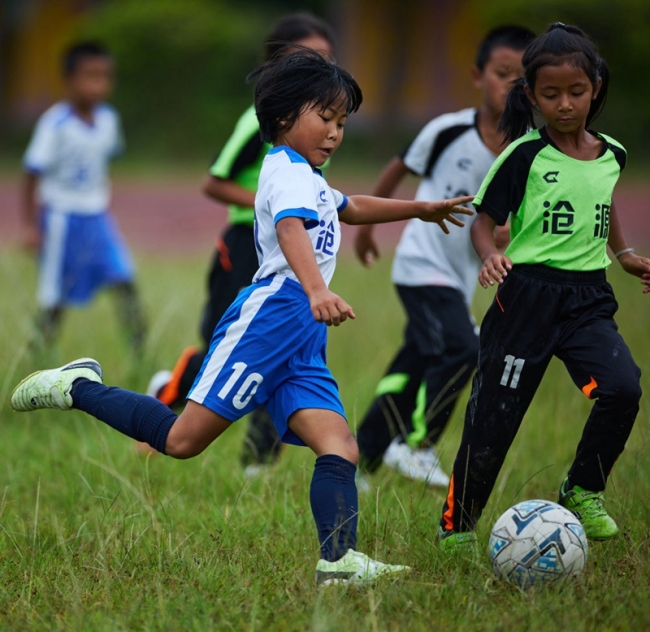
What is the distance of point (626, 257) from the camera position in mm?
3721

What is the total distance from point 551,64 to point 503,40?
47.8 inches

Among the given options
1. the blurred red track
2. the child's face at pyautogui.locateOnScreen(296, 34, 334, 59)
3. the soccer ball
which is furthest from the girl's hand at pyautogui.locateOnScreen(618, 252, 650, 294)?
the blurred red track

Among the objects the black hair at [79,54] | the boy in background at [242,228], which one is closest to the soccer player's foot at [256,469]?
the boy in background at [242,228]

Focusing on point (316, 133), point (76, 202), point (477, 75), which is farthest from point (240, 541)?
point (76, 202)

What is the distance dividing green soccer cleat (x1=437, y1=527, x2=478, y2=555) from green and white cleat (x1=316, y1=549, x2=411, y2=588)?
0.37m

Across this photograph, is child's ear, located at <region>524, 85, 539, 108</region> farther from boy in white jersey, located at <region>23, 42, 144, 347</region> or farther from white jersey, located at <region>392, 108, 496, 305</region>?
boy in white jersey, located at <region>23, 42, 144, 347</region>

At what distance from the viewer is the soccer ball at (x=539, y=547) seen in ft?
10.5

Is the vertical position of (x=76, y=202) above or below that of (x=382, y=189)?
below

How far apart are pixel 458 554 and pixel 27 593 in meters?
1.39

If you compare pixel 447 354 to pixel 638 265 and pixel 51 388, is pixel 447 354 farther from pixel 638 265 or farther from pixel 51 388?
pixel 51 388

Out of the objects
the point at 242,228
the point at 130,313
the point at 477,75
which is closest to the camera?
the point at 477,75

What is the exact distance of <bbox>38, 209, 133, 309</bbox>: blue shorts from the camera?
23.2 feet

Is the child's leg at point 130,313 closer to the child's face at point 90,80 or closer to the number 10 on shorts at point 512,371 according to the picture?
the child's face at point 90,80

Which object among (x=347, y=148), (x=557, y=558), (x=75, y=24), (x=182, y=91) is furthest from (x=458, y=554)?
(x=75, y=24)
